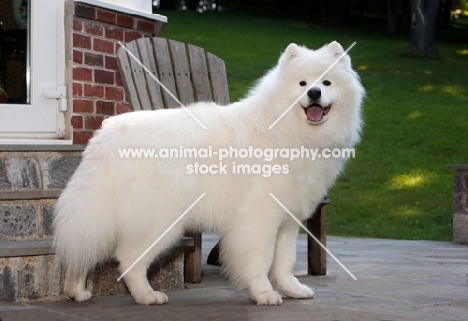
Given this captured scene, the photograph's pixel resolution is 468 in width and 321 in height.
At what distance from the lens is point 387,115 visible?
1546cm

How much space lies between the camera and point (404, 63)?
20.5 meters

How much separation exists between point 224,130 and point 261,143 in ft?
0.68

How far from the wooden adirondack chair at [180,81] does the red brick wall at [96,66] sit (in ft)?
0.59

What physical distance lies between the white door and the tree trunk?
674 inches

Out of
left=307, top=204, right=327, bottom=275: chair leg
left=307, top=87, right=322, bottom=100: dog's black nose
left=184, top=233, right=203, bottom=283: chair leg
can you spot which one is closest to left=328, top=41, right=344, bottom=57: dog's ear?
left=307, top=87, right=322, bottom=100: dog's black nose

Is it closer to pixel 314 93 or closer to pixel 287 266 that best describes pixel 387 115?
pixel 287 266

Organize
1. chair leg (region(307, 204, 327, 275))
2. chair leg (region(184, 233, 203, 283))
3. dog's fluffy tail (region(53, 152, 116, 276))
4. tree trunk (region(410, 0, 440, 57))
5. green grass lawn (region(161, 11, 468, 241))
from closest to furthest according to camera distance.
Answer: dog's fluffy tail (region(53, 152, 116, 276)) → chair leg (region(184, 233, 203, 283)) → chair leg (region(307, 204, 327, 275)) → green grass lawn (region(161, 11, 468, 241)) → tree trunk (region(410, 0, 440, 57))

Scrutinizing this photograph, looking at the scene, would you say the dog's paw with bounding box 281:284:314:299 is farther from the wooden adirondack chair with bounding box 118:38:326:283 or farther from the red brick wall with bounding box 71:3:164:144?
the red brick wall with bounding box 71:3:164:144

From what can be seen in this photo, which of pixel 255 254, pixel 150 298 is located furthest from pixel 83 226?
pixel 255 254

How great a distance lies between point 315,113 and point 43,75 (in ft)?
5.90

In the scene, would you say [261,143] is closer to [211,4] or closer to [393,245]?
[393,245]

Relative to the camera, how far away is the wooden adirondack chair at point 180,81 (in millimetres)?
4934

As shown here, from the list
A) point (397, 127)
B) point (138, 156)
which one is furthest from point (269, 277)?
point (397, 127)

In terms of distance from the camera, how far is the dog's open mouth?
13.4 ft
